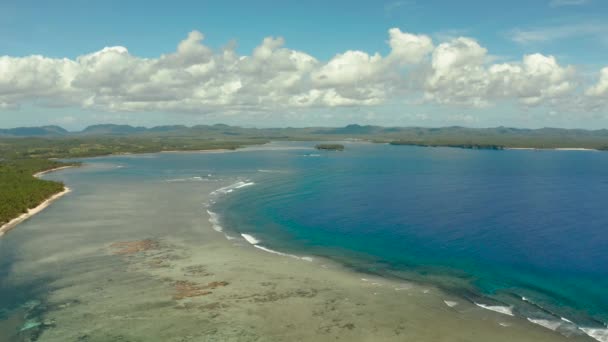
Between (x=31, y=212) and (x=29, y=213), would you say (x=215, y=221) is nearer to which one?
(x=29, y=213)

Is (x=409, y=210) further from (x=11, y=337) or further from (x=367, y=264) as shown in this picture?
(x=11, y=337)

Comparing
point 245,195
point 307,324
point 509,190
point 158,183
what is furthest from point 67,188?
point 509,190

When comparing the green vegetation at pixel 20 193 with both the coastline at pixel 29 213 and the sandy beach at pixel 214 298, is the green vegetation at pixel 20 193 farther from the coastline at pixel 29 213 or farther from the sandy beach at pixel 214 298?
the sandy beach at pixel 214 298

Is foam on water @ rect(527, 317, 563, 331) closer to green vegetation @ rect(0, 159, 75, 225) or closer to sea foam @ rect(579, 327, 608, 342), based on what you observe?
sea foam @ rect(579, 327, 608, 342)

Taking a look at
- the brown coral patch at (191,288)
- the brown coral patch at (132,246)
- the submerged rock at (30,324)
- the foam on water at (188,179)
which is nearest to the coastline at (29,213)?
the brown coral patch at (132,246)

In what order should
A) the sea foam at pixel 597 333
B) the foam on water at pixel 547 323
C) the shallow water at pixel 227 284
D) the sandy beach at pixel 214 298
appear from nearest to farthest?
the sea foam at pixel 597 333 < the sandy beach at pixel 214 298 < the shallow water at pixel 227 284 < the foam on water at pixel 547 323

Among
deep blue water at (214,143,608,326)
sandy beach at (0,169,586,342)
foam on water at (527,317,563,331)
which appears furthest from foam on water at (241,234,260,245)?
foam on water at (527,317,563,331)
